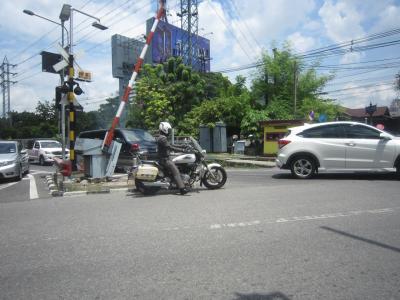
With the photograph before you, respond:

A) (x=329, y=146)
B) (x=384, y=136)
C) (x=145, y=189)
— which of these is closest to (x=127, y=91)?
(x=145, y=189)

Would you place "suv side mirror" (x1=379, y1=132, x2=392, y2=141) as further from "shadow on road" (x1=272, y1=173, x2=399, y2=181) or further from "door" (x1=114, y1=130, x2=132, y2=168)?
"door" (x1=114, y1=130, x2=132, y2=168)

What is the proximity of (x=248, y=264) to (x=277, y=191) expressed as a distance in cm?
493

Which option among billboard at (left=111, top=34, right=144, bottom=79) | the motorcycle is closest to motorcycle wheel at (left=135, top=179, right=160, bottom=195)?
the motorcycle

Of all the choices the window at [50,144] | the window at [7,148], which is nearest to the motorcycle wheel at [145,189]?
the window at [7,148]

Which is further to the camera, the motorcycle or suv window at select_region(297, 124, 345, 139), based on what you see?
suv window at select_region(297, 124, 345, 139)

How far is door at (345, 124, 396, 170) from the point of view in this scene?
1032 cm

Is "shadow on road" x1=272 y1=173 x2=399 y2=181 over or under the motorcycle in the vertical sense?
under

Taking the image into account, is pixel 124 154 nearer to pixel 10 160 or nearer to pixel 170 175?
pixel 10 160

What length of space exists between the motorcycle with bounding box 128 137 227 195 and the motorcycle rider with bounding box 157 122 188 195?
0.20 m

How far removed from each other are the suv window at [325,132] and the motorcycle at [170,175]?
348cm

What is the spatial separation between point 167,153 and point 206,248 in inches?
176

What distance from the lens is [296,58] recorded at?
28734 millimetres

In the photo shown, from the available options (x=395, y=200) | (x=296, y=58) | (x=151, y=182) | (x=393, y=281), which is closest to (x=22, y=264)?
(x=393, y=281)

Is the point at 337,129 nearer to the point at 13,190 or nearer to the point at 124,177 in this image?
the point at 124,177
